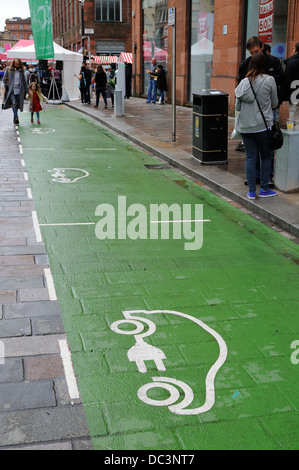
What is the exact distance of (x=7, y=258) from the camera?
5812 mm

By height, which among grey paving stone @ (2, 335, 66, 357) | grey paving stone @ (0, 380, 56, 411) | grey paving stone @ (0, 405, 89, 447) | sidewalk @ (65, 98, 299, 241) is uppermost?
sidewalk @ (65, 98, 299, 241)

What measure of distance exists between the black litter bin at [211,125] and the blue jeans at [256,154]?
2408 millimetres

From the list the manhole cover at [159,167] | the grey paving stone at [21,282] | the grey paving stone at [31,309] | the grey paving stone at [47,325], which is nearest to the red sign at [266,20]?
the manhole cover at [159,167]

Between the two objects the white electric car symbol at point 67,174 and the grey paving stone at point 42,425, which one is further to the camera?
the white electric car symbol at point 67,174

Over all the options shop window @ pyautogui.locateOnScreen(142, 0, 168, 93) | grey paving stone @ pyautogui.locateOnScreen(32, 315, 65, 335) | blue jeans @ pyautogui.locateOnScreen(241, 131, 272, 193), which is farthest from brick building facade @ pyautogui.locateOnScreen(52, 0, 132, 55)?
grey paving stone @ pyautogui.locateOnScreen(32, 315, 65, 335)

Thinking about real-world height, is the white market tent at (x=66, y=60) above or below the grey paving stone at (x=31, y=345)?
above

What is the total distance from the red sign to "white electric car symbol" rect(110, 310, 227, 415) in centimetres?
1381

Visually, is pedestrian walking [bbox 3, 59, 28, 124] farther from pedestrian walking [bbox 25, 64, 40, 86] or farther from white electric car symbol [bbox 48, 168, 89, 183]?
white electric car symbol [bbox 48, 168, 89, 183]

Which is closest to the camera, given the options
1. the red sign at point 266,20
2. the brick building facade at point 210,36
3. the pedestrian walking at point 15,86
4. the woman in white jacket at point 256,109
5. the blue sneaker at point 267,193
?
the woman in white jacket at point 256,109

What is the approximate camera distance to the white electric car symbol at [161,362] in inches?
130

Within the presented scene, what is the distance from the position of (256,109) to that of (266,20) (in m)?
10.2

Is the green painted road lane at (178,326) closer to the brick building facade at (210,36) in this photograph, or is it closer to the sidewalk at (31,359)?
the sidewalk at (31,359)

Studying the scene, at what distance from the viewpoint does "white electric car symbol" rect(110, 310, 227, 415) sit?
3293 millimetres
